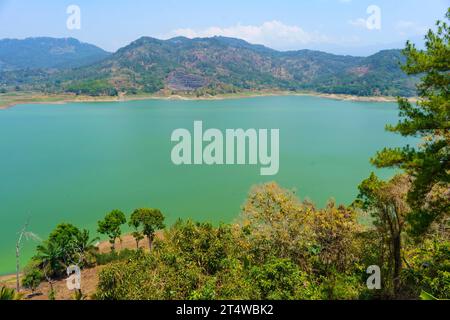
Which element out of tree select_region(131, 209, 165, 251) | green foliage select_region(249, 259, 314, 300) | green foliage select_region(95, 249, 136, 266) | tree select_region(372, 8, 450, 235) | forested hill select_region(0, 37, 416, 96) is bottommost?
green foliage select_region(95, 249, 136, 266)

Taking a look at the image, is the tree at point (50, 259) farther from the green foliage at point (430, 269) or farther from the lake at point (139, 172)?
the green foliage at point (430, 269)

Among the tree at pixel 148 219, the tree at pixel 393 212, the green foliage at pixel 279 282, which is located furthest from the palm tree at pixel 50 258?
the tree at pixel 393 212

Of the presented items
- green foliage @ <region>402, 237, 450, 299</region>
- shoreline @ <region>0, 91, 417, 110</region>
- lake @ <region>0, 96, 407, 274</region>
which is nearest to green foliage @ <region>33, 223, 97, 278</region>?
lake @ <region>0, 96, 407, 274</region>

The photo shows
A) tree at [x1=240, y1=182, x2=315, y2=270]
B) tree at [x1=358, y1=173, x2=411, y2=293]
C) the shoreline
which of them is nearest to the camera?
tree at [x1=358, y1=173, x2=411, y2=293]

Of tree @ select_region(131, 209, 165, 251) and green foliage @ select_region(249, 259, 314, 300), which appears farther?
tree @ select_region(131, 209, 165, 251)

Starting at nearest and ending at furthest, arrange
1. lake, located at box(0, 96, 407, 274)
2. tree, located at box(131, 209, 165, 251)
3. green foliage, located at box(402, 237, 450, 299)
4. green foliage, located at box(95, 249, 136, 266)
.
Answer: green foliage, located at box(402, 237, 450, 299) → green foliage, located at box(95, 249, 136, 266) → tree, located at box(131, 209, 165, 251) → lake, located at box(0, 96, 407, 274)

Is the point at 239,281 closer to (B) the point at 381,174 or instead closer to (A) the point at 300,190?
(A) the point at 300,190

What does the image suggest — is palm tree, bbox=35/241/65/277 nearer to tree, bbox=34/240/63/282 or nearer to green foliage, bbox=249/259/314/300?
tree, bbox=34/240/63/282
